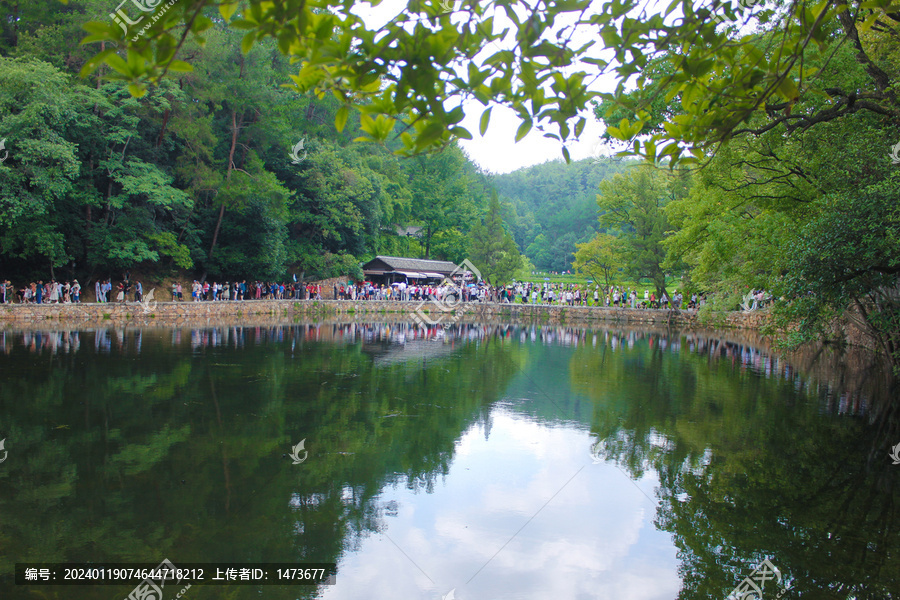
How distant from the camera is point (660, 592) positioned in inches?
190

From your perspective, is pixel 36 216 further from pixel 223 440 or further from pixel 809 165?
pixel 809 165

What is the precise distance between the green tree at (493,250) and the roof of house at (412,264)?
262cm

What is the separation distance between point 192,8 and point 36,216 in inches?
996

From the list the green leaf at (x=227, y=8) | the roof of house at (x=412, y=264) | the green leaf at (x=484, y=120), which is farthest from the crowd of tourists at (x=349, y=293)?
the green leaf at (x=484, y=120)

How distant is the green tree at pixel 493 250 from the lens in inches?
1736

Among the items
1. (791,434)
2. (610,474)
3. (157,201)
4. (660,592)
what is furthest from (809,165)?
(157,201)

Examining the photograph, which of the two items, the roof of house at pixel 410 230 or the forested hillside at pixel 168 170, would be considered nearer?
the forested hillside at pixel 168 170

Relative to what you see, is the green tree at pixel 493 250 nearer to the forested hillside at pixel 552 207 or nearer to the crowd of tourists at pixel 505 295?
the crowd of tourists at pixel 505 295

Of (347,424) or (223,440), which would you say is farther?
(347,424)

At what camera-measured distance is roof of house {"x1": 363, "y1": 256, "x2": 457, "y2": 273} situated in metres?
42.2

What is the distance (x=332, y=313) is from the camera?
34250 mm

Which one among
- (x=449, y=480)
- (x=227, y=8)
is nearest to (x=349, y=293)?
(x=449, y=480)

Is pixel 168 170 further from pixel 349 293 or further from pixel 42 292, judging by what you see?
pixel 349 293

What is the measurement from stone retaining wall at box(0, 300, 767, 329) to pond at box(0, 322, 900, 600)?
444 inches
